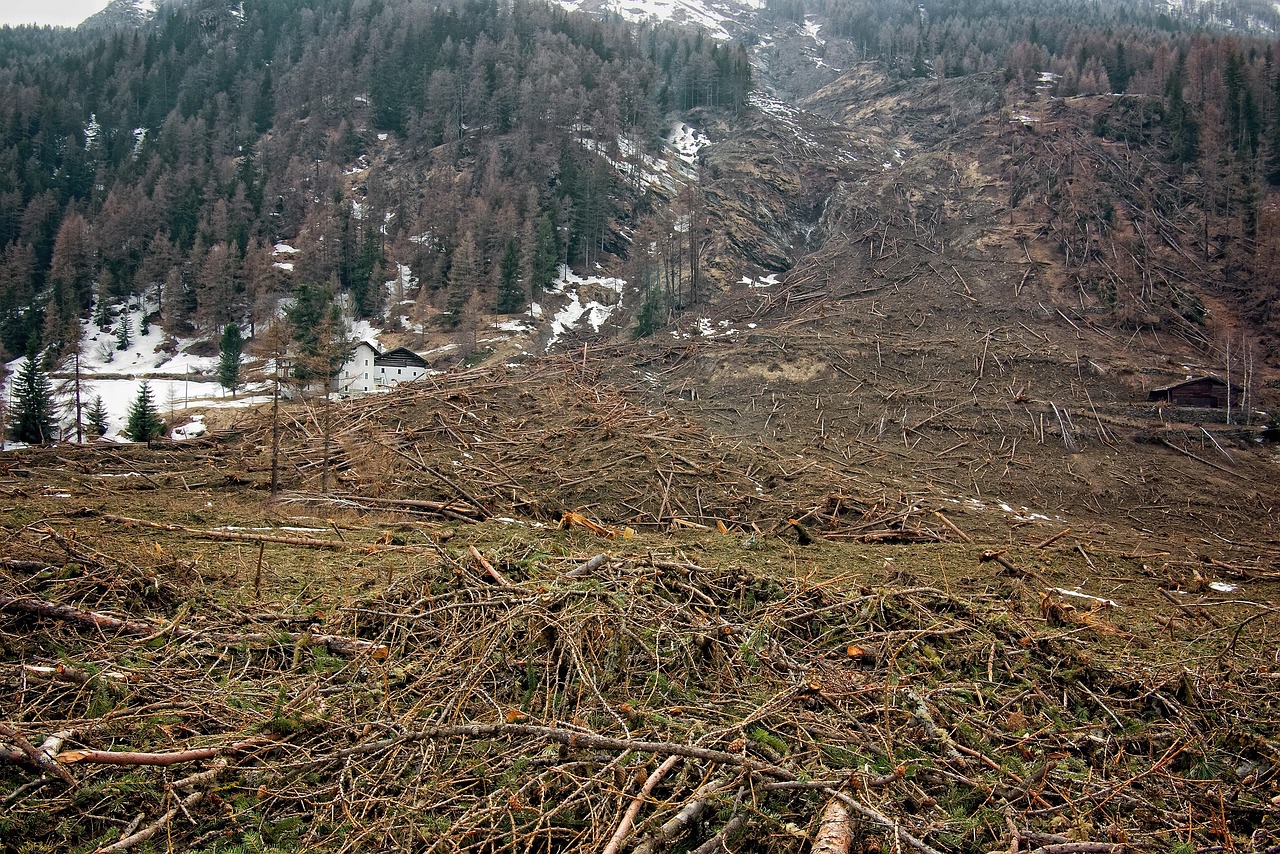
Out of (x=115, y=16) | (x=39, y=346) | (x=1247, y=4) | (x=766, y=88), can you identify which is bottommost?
(x=39, y=346)

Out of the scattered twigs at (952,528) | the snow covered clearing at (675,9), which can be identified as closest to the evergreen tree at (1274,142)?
the scattered twigs at (952,528)

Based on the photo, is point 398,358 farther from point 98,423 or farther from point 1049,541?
point 1049,541

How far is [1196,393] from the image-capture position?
30812mm

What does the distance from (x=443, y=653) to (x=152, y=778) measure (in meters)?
2.10

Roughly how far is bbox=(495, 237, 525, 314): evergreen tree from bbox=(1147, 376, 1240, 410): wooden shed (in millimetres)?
43269

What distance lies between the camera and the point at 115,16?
521ft

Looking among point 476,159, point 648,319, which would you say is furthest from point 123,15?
point 648,319

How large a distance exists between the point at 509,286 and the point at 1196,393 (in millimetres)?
45107

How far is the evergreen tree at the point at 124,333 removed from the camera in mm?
61625

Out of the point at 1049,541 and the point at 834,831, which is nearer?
the point at 834,831

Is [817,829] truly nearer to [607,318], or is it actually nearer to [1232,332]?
[1232,332]

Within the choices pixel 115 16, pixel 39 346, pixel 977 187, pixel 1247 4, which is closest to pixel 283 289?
pixel 39 346

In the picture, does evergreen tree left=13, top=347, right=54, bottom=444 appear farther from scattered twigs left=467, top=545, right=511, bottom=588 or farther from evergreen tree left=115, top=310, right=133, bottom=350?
scattered twigs left=467, top=545, right=511, bottom=588

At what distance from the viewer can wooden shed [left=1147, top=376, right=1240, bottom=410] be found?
30.7 meters
